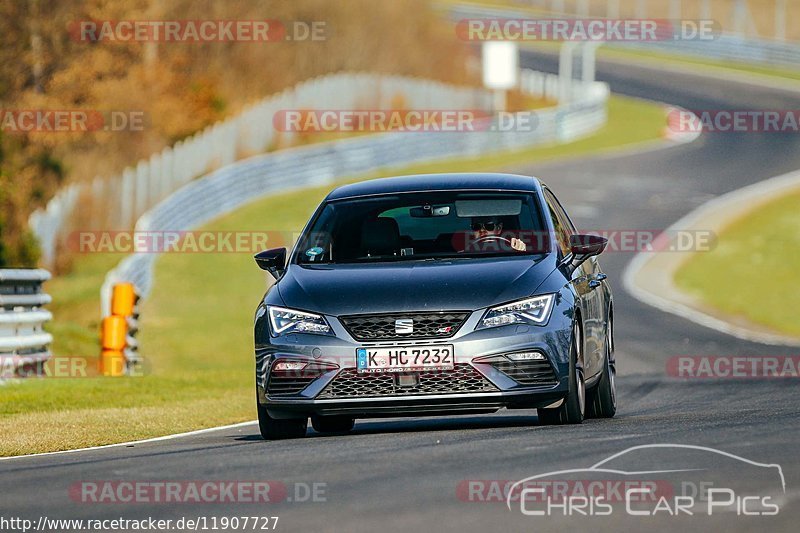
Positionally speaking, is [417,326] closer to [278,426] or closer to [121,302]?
[278,426]

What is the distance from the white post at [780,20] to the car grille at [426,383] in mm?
82653

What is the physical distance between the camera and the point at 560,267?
10781mm

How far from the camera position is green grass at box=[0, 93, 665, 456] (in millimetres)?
12430

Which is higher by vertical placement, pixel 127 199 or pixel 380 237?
pixel 380 237

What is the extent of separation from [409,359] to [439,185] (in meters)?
1.87

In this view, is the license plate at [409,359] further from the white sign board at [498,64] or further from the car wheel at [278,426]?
the white sign board at [498,64]

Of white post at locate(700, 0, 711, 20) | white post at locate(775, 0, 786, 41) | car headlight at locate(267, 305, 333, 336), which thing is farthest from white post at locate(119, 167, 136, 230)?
white post at locate(700, 0, 711, 20)

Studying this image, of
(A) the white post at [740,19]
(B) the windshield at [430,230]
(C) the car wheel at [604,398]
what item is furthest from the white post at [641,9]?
(B) the windshield at [430,230]

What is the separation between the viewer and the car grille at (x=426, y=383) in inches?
394

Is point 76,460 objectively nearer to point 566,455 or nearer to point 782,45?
point 566,455

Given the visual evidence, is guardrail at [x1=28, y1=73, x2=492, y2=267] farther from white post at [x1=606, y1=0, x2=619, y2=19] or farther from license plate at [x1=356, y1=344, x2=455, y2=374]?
white post at [x1=606, y1=0, x2=619, y2=19]

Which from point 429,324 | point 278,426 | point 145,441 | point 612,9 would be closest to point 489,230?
point 429,324

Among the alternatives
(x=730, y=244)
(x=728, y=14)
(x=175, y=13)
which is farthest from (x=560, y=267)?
(x=728, y=14)

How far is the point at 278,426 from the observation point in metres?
10.7
